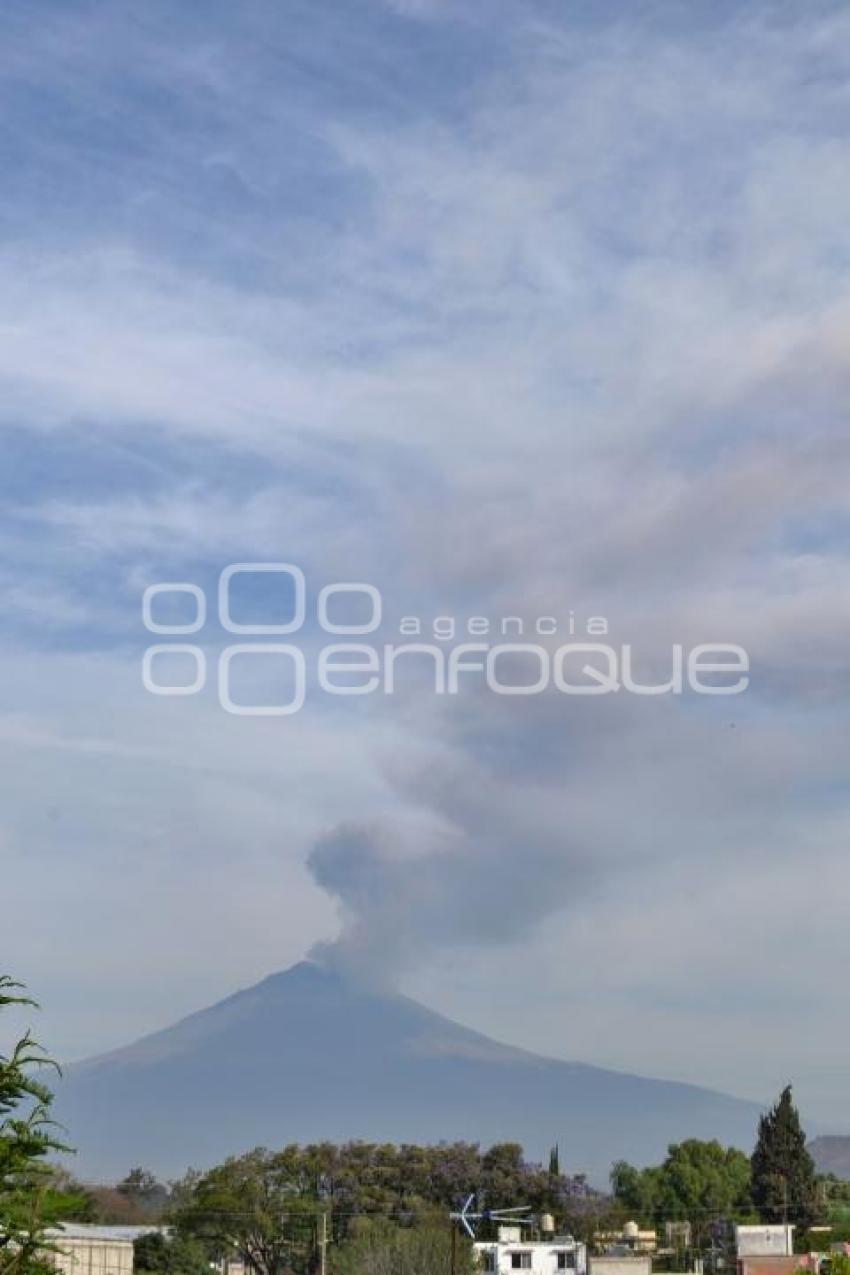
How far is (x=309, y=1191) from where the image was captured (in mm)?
112125

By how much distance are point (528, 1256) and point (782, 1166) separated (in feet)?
107

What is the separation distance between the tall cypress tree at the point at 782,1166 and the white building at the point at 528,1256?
25.6 m

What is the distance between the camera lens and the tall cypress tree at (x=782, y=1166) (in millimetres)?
124812

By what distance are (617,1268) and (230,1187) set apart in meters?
23.2

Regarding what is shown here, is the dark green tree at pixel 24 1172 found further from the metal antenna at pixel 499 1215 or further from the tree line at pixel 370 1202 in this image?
the metal antenna at pixel 499 1215

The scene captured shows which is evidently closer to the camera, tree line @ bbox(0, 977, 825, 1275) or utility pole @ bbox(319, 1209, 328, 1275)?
utility pole @ bbox(319, 1209, 328, 1275)

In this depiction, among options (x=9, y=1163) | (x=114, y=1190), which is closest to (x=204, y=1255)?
(x=114, y=1190)

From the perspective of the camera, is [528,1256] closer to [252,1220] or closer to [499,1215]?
[499,1215]

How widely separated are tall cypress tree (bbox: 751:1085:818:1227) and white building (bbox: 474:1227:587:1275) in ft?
84.0

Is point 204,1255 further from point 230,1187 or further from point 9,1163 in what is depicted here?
point 9,1163

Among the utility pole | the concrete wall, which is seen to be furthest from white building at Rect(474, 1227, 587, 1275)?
the concrete wall

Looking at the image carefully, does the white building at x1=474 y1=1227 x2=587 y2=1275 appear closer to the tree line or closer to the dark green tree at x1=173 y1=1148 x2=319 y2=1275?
the tree line

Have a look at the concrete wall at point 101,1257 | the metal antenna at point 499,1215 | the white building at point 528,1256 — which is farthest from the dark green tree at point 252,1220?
the concrete wall at point 101,1257

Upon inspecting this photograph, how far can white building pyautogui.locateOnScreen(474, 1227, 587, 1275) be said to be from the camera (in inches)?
3831
